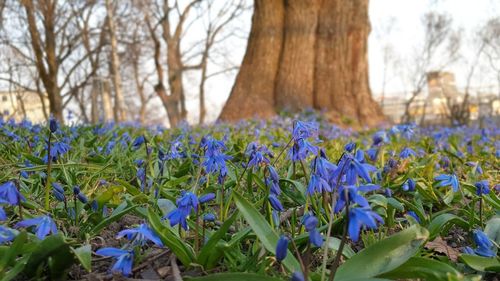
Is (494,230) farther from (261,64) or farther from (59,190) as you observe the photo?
(261,64)

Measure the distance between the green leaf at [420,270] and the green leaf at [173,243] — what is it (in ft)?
1.83

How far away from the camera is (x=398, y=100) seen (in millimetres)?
33938

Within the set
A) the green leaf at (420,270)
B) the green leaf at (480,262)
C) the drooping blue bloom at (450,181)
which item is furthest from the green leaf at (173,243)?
the drooping blue bloom at (450,181)

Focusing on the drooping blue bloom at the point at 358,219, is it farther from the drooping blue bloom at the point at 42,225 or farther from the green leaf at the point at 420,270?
the drooping blue bloom at the point at 42,225

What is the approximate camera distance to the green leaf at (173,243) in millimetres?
1404

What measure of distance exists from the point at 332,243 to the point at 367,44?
32.8ft

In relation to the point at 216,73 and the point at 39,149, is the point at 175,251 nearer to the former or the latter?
the point at 39,149

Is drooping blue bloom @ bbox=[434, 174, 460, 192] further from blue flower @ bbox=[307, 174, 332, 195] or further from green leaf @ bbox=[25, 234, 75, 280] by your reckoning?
green leaf @ bbox=[25, 234, 75, 280]

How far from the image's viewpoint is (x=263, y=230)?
4.68 ft

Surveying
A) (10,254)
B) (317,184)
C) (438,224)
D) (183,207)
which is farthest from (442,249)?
(10,254)

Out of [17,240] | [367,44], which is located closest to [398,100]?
[367,44]

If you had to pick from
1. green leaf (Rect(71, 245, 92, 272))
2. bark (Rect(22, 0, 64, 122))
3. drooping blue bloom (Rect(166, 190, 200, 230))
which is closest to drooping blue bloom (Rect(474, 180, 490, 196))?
drooping blue bloom (Rect(166, 190, 200, 230))

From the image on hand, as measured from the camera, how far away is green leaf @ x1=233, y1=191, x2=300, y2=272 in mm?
1339

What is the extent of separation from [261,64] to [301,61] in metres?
0.82
